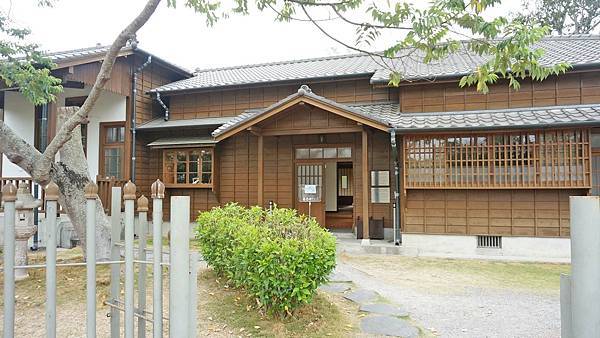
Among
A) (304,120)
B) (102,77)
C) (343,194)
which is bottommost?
(343,194)

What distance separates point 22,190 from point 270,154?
19.9ft

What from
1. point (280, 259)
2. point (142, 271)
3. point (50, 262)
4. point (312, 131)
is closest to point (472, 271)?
point (312, 131)

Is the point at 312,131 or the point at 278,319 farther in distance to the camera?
the point at 312,131

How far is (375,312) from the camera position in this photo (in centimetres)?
448

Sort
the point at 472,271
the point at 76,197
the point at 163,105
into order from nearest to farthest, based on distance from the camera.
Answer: the point at 76,197 < the point at 472,271 < the point at 163,105

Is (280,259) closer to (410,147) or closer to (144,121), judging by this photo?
(410,147)

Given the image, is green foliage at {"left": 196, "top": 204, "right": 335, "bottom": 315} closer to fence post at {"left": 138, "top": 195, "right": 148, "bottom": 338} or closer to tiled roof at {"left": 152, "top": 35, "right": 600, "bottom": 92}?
fence post at {"left": 138, "top": 195, "right": 148, "bottom": 338}

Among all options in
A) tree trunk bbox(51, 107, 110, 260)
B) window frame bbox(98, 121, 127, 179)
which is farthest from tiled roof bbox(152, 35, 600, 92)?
tree trunk bbox(51, 107, 110, 260)

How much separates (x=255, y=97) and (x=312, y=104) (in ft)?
9.57

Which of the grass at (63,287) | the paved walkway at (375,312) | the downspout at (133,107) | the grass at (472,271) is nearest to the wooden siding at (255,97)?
the downspout at (133,107)

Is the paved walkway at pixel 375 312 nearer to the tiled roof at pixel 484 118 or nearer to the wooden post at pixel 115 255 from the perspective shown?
the wooden post at pixel 115 255

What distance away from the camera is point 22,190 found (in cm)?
611

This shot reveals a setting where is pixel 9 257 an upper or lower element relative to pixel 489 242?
upper

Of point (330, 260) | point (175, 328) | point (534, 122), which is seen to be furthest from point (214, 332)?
point (534, 122)
